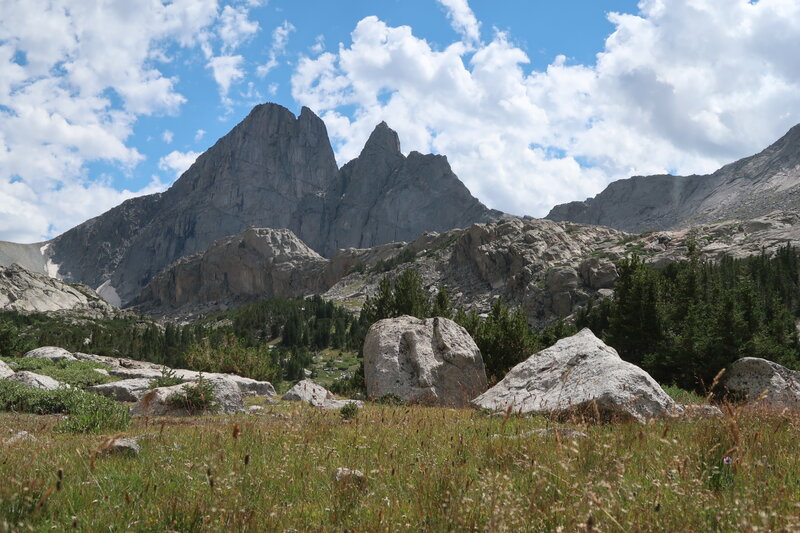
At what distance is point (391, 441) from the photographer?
692cm

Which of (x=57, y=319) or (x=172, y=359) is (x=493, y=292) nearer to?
(x=172, y=359)

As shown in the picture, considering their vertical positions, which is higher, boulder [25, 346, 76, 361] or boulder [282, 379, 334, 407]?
boulder [25, 346, 76, 361]

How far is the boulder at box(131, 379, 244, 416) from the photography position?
1528 centimetres

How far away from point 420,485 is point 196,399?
12.4 metres

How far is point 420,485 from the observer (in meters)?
4.57

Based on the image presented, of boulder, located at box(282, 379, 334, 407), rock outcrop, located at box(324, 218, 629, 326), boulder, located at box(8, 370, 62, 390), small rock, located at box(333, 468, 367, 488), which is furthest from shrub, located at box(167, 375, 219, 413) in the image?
rock outcrop, located at box(324, 218, 629, 326)

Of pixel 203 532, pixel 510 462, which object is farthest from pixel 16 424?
pixel 510 462

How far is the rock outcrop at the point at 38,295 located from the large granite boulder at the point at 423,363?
142 meters

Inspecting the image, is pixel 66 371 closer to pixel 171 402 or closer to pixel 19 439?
pixel 171 402

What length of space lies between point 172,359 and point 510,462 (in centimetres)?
8538

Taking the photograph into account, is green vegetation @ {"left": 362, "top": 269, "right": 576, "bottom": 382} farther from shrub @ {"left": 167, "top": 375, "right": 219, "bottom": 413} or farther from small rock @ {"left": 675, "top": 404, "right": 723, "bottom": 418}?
small rock @ {"left": 675, "top": 404, "right": 723, "bottom": 418}

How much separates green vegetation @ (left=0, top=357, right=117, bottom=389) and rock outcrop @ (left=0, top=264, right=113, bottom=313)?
126627 mm

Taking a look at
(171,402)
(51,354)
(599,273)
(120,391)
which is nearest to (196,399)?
(171,402)

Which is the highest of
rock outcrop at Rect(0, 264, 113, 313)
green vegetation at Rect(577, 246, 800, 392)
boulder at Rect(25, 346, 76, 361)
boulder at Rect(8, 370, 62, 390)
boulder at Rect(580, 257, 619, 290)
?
rock outcrop at Rect(0, 264, 113, 313)
